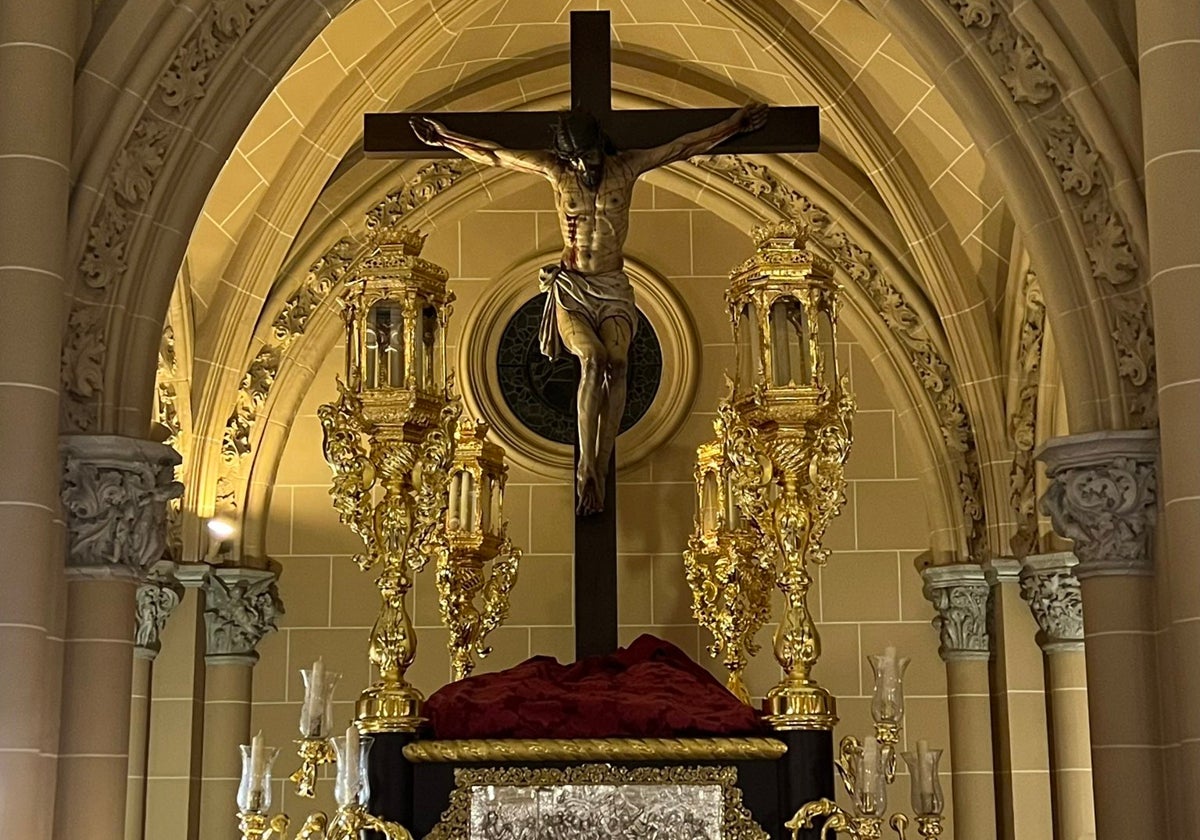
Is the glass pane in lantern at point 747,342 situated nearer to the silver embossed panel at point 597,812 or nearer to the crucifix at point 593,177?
the crucifix at point 593,177

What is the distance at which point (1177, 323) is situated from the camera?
7215 millimetres

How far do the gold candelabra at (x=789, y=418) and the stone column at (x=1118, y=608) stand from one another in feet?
3.43

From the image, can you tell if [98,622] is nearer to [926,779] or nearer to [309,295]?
[926,779]

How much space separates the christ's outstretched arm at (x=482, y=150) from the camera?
852 cm

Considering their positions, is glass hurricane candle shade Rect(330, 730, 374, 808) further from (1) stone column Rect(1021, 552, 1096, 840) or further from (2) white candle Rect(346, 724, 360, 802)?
(1) stone column Rect(1021, 552, 1096, 840)

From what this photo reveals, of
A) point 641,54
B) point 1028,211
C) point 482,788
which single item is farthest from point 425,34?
point 482,788

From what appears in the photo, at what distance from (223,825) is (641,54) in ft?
20.0

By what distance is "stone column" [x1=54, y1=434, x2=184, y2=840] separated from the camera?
24.5 feet

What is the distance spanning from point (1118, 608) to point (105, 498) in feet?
14.0

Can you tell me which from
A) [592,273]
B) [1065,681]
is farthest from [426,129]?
[1065,681]

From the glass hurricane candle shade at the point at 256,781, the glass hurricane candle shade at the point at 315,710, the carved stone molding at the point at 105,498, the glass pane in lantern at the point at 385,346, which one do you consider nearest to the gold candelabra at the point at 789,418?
the glass pane in lantern at the point at 385,346

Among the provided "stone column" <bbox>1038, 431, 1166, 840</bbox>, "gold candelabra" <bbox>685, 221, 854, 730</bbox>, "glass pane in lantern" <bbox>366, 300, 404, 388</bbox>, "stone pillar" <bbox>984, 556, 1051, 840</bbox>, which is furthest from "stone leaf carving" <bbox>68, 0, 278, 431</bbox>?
"stone pillar" <bbox>984, 556, 1051, 840</bbox>

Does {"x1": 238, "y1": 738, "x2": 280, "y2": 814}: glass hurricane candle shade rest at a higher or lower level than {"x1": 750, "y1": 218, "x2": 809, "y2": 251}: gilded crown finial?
lower

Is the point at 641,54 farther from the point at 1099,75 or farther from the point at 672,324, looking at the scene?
the point at 1099,75
